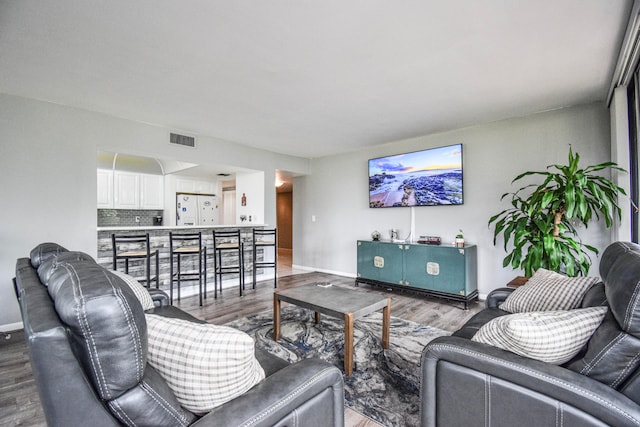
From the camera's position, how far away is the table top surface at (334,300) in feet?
7.92

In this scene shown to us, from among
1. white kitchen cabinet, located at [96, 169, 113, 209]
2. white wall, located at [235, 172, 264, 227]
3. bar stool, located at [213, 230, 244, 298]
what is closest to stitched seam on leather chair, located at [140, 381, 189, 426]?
bar stool, located at [213, 230, 244, 298]

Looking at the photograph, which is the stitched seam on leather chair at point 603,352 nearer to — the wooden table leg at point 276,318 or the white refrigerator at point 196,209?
the wooden table leg at point 276,318

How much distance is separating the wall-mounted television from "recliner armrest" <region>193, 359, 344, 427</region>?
152 inches

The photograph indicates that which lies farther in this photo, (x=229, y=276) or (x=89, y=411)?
(x=229, y=276)

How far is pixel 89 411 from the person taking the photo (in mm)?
792

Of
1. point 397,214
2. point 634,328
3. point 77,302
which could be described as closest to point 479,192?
point 397,214

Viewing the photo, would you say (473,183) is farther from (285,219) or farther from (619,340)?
(285,219)

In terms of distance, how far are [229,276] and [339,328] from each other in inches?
106

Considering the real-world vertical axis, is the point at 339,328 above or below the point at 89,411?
below

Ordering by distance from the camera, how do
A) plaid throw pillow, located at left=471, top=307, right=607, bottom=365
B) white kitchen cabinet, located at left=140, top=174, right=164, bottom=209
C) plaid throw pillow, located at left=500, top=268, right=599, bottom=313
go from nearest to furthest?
plaid throw pillow, located at left=471, top=307, right=607, bottom=365, plaid throw pillow, located at left=500, top=268, right=599, bottom=313, white kitchen cabinet, located at left=140, top=174, right=164, bottom=209

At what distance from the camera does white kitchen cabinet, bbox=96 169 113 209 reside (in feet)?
19.9

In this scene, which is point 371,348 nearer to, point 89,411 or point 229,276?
point 89,411

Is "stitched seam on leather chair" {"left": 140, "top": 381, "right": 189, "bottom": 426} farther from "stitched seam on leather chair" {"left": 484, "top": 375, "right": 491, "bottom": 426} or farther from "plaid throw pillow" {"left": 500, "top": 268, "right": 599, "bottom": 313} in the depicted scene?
"plaid throw pillow" {"left": 500, "top": 268, "right": 599, "bottom": 313}

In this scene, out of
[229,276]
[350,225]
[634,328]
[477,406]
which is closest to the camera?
[634,328]
